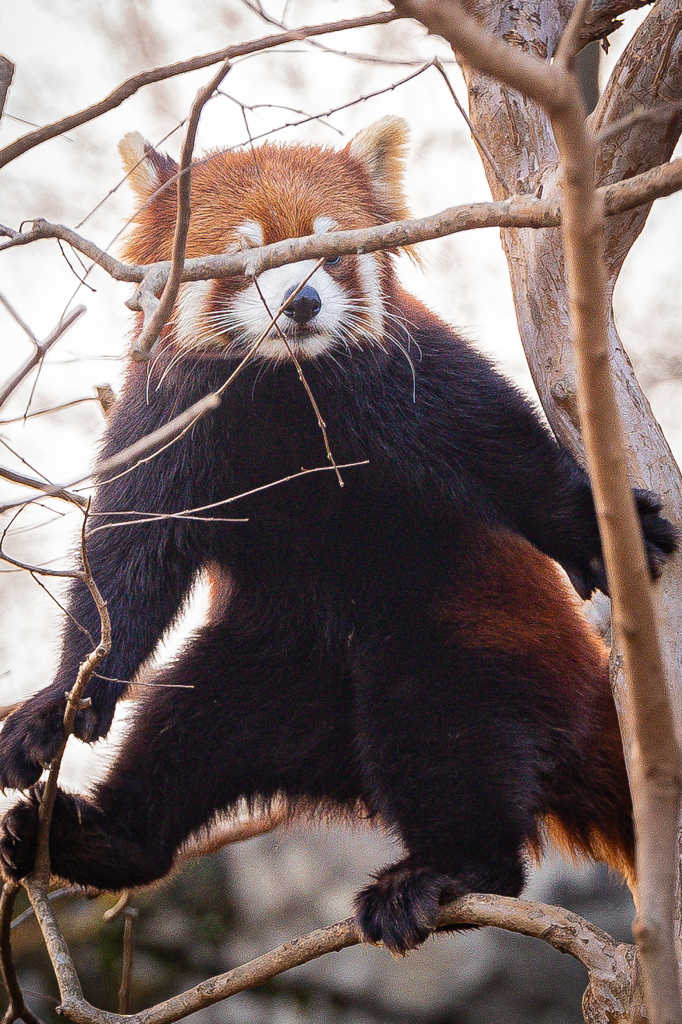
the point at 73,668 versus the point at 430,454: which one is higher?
the point at 430,454

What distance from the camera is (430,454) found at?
156 centimetres

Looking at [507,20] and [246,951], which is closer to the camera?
[507,20]

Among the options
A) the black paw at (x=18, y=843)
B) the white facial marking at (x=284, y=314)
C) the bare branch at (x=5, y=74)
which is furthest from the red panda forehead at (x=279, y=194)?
the black paw at (x=18, y=843)

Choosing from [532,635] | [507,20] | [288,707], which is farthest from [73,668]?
[507,20]

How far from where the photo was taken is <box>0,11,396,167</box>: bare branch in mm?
1104

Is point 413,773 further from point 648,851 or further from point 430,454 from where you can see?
point 648,851

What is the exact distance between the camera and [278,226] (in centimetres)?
156

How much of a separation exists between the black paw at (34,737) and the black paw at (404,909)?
0.51 meters

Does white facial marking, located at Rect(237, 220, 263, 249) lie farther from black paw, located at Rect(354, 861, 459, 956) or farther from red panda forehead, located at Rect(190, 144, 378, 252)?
black paw, located at Rect(354, 861, 459, 956)

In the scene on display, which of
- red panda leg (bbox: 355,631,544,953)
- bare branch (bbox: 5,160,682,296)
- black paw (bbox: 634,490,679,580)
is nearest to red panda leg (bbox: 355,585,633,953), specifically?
red panda leg (bbox: 355,631,544,953)

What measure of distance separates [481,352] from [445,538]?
0.37 metres

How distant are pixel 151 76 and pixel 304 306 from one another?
40 cm

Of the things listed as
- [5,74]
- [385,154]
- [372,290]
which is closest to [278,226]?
[372,290]

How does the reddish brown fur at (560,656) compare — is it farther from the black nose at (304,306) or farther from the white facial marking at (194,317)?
the white facial marking at (194,317)
